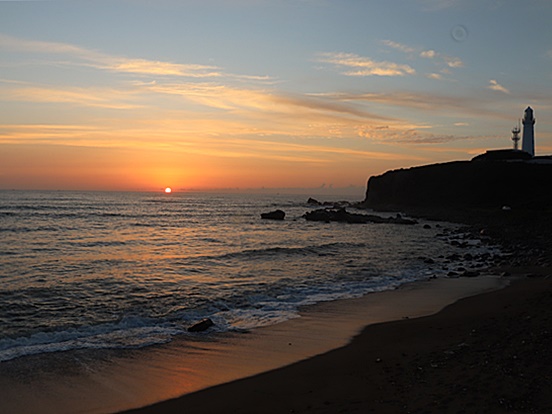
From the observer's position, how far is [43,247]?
28.0 m

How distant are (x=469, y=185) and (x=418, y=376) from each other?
80636 millimetres

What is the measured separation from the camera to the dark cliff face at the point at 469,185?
74188 mm

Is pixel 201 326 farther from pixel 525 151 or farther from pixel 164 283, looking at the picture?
pixel 525 151

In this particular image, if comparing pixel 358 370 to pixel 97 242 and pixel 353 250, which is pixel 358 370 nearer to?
pixel 353 250

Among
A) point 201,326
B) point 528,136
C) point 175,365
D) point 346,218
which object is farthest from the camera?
point 528,136

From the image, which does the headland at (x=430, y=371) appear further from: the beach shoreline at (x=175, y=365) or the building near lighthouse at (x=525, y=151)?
the building near lighthouse at (x=525, y=151)

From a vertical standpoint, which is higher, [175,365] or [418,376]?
[418,376]

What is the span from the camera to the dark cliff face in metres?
74.2

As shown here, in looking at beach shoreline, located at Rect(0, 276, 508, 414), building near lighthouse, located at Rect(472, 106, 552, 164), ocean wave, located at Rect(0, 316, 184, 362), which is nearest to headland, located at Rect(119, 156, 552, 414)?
beach shoreline, located at Rect(0, 276, 508, 414)

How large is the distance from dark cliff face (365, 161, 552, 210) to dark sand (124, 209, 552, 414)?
215 ft

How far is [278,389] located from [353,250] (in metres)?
22.8

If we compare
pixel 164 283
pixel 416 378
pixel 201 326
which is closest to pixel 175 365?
→ pixel 201 326

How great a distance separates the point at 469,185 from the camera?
80.4 metres

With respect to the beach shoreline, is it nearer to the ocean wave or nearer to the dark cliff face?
the ocean wave
